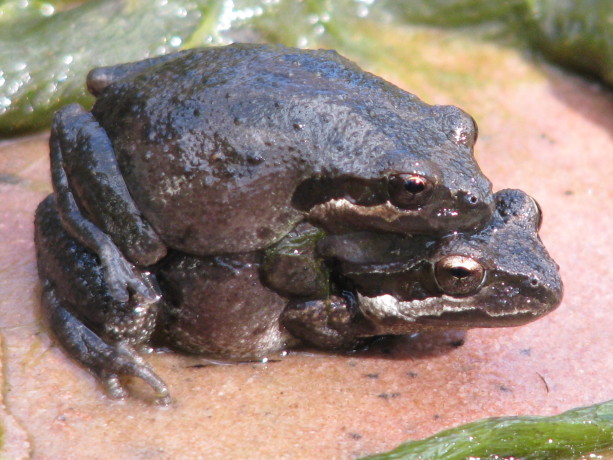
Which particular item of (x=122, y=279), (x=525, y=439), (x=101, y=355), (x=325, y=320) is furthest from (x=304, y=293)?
(x=525, y=439)

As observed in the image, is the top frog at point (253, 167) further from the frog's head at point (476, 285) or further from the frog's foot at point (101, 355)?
the frog's foot at point (101, 355)

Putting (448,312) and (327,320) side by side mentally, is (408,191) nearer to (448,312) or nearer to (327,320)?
(448,312)

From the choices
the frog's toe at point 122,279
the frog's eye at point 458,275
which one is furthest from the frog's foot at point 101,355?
the frog's eye at point 458,275

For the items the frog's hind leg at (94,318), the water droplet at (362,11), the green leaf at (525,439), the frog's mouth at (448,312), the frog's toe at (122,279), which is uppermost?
the frog's toe at (122,279)

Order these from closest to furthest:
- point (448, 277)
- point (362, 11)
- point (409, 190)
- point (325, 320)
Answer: point (409, 190), point (448, 277), point (325, 320), point (362, 11)

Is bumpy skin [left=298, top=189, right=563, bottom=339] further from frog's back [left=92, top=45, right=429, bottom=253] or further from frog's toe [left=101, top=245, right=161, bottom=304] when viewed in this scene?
frog's toe [left=101, top=245, right=161, bottom=304]

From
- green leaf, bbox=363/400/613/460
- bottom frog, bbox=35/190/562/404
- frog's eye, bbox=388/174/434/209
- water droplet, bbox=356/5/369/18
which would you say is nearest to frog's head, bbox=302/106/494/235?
frog's eye, bbox=388/174/434/209

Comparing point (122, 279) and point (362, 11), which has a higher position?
point (122, 279)

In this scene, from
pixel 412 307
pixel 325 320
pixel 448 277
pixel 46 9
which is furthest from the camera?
pixel 46 9
